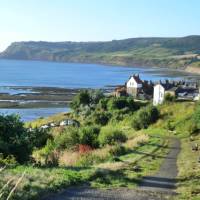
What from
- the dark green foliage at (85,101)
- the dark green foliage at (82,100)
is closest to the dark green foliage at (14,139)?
the dark green foliage at (85,101)

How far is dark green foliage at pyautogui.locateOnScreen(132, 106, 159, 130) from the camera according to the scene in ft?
207

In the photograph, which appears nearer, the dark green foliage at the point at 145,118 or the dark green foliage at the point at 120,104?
the dark green foliage at the point at 145,118

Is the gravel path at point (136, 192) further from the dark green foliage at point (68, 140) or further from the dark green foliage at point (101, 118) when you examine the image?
the dark green foliage at point (101, 118)

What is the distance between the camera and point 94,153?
101 ft

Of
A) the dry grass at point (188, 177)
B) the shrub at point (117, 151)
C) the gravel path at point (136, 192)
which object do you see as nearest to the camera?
the gravel path at point (136, 192)

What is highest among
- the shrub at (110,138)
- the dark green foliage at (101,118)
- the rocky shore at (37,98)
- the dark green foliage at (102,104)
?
the shrub at (110,138)

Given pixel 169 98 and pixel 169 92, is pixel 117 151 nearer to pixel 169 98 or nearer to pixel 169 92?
pixel 169 98

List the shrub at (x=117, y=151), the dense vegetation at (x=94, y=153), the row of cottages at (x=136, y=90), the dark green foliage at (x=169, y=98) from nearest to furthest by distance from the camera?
1. the dense vegetation at (x=94, y=153)
2. the shrub at (x=117, y=151)
3. the dark green foliage at (x=169, y=98)
4. the row of cottages at (x=136, y=90)

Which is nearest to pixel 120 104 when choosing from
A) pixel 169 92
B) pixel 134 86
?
pixel 169 92

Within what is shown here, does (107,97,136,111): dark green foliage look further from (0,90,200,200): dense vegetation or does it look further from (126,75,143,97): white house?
(126,75,143,97): white house

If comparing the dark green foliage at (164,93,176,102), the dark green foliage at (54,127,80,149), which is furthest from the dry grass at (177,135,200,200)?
the dark green foliage at (164,93,176,102)

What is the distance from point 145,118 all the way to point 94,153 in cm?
3386

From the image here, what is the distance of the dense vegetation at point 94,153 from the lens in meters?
17.5

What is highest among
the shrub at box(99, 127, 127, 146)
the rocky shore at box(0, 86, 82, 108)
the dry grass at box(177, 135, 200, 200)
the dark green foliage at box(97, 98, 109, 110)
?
the dry grass at box(177, 135, 200, 200)
